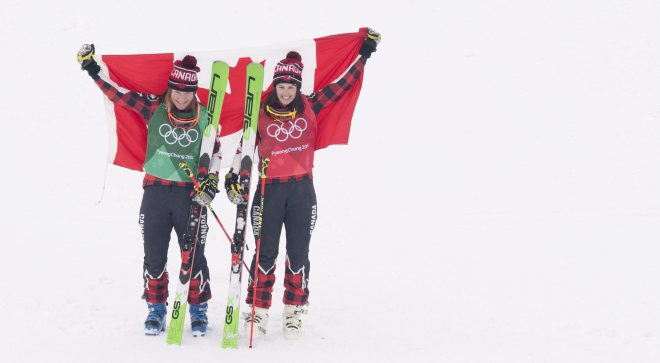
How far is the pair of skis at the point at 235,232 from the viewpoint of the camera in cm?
564

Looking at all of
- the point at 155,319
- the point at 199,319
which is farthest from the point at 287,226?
the point at 155,319

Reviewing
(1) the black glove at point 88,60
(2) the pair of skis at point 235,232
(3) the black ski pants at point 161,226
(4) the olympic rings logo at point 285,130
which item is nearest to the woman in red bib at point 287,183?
(4) the olympic rings logo at point 285,130

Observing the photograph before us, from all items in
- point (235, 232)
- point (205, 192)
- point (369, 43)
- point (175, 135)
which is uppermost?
point (369, 43)

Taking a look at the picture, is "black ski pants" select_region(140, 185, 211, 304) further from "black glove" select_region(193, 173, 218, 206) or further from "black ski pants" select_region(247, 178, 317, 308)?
"black ski pants" select_region(247, 178, 317, 308)

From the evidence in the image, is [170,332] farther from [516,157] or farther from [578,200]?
[516,157]

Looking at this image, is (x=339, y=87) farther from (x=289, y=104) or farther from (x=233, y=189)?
(x=233, y=189)

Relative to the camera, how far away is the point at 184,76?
574cm

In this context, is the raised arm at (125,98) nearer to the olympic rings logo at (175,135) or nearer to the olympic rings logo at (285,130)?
the olympic rings logo at (175,135)

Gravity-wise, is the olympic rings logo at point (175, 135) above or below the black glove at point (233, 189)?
above

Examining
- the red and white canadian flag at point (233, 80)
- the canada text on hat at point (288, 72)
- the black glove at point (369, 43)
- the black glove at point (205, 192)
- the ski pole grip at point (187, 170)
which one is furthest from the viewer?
the black glove at point (369, 43)

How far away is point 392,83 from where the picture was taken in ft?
41.4

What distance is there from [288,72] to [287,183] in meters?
0.86

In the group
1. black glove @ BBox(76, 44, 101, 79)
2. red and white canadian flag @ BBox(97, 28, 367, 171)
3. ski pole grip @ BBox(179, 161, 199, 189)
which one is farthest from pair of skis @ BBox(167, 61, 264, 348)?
black glove @ BBox(76, 44, 101, 79)

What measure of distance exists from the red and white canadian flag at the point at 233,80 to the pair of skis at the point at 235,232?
42 cm
